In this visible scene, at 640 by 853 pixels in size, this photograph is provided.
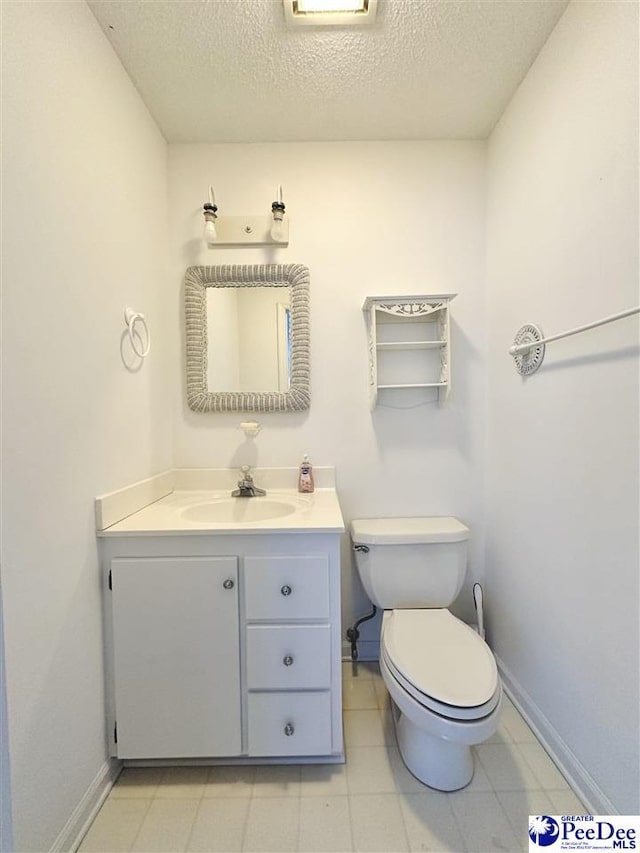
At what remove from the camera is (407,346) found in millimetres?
1637

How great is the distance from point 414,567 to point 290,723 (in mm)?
668

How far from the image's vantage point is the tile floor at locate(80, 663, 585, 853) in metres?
1.01

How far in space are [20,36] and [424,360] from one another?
4.96 ft

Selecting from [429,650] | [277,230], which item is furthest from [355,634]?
[277,230]

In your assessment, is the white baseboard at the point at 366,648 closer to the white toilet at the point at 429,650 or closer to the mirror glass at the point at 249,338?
the white toilet at the point at 429,650

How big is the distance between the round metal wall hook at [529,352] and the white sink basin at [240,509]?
37.7 inches

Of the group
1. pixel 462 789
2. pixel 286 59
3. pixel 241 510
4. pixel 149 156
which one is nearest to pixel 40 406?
pixel 241 510

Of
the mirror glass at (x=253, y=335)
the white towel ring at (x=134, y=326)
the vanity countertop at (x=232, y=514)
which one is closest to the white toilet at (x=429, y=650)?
A: the vanity countertop at (x=232, y=514)

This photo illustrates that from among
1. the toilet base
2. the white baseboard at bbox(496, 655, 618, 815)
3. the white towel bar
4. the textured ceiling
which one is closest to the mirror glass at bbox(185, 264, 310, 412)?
the textured ceiling

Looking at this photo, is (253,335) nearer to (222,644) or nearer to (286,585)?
(286,585)

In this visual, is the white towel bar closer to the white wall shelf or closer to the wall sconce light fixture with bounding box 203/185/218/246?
the white wall shelf

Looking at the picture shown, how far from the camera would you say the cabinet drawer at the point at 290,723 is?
3.86 feet

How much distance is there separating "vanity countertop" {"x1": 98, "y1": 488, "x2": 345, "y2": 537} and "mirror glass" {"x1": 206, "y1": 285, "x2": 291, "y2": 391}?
476 millimetres

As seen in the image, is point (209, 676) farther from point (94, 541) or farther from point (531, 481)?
point (531, 481)
